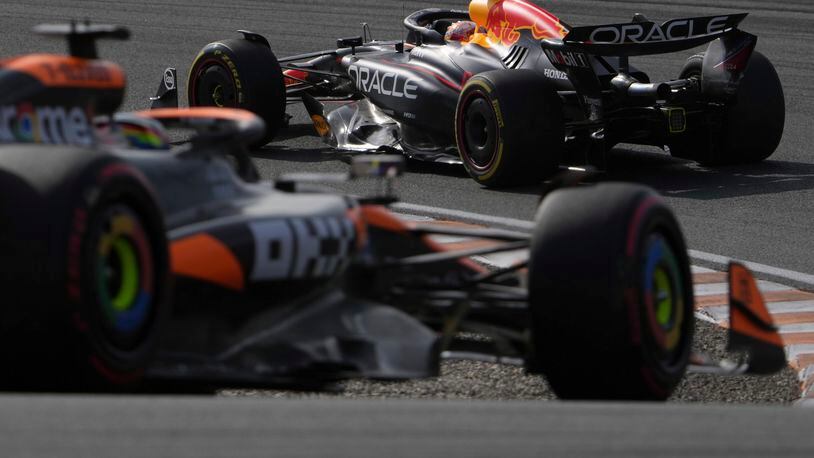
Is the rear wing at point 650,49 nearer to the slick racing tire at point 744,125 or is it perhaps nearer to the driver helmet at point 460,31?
the slick racing tire at point 744,125

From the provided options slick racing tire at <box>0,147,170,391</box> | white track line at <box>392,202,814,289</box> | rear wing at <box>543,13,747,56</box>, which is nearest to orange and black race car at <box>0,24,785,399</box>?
slick racing tire at <box>0,147,170,391</box>

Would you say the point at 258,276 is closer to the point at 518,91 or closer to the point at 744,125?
the point at 518,91

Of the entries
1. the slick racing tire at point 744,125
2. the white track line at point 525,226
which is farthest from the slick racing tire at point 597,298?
the slick racing tire at point 744,125

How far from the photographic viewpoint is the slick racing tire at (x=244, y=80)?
1079 centimetres

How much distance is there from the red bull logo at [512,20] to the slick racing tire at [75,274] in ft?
23.0

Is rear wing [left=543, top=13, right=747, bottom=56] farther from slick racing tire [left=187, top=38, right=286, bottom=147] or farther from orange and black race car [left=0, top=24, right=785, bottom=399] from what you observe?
orange and black race car [left=0, top=24, right=785, bottom=399]

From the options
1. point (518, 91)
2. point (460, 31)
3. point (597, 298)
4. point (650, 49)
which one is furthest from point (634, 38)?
point (597, 298)

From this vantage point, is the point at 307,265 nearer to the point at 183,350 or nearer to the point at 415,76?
the point at 183,350

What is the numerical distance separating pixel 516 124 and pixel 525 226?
39.8 inches

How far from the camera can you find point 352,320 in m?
4.21

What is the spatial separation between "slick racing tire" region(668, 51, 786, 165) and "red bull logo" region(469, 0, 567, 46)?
981mm

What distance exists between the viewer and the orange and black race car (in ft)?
10.5

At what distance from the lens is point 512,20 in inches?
411

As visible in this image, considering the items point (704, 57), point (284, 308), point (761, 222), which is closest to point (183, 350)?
point (284, 308)
